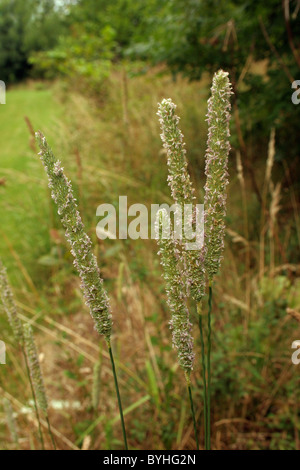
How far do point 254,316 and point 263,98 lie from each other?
1.75 metres

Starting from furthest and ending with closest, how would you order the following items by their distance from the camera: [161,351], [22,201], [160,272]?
1. [22,201]
2. [160,272]
3. [161,351]

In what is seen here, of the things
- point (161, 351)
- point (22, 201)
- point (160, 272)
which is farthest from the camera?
point (22, 201)

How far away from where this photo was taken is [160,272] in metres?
2.79

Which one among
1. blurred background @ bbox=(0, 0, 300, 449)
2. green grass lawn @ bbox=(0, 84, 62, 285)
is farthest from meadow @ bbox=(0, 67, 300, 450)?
green grass lawn @ bbox=(0, 84, 62, 285)

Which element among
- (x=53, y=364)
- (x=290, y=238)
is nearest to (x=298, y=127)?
(x=290, y=238)

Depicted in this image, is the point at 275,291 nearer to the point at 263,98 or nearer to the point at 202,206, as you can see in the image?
the point at 263,98

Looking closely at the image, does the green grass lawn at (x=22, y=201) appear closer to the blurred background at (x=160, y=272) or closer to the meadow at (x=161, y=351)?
the blurred background at (x=160, y=272)

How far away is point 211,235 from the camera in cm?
87

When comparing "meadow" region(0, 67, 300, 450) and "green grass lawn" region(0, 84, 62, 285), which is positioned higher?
"green grass lawn" region(0, 84, 62, 285)

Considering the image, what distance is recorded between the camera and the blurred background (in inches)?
82.5

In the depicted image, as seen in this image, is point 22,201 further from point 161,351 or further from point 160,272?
point 161,351

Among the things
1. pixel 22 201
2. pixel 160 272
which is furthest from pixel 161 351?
pixel 22 201

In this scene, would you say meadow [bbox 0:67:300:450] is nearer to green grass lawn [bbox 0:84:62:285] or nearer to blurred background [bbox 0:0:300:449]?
blurred background [bbox 0:0:300:449]

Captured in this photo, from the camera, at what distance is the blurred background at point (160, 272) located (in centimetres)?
210
